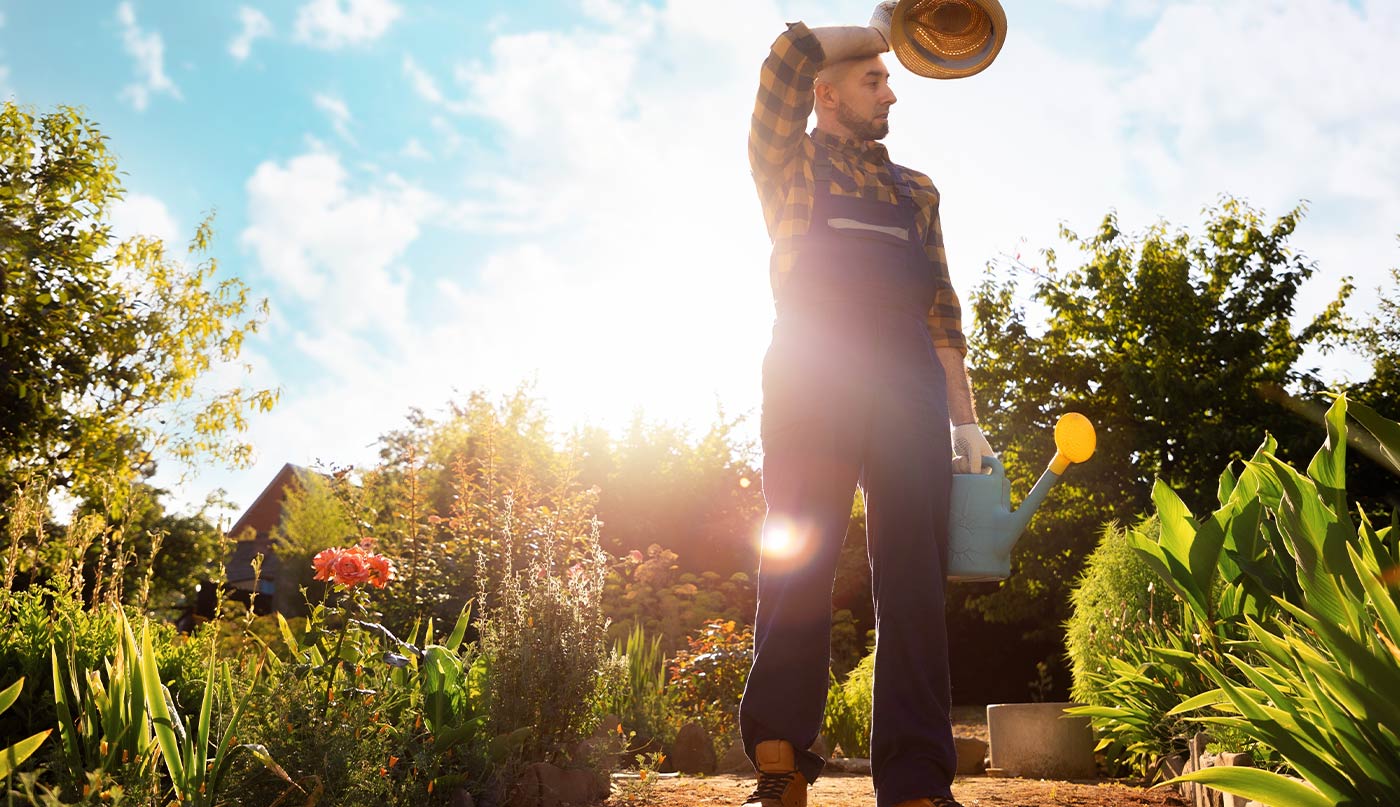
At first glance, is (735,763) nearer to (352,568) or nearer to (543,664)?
(543,664)

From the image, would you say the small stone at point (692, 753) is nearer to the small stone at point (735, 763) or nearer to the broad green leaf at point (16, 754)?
the small stone at point (735, 763)

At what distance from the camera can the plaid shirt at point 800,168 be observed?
2.15 meters

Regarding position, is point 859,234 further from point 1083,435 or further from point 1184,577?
point 1184,577

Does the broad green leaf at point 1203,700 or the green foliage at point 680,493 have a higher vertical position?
the green foliage at point 680,493

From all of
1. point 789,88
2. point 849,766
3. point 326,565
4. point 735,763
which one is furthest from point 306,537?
point 789,88

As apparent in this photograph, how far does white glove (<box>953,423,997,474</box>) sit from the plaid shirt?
0.23 metres

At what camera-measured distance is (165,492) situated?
12.3 m

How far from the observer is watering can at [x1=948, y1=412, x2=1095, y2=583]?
2072 millimetres

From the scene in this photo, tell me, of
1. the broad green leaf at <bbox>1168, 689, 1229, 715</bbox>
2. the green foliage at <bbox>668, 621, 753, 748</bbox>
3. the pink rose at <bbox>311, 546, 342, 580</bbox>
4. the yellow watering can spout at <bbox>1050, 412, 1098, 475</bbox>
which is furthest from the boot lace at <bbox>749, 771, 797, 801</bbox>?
the green foliage at <bbox>668, 621, 753, 748</bbox>

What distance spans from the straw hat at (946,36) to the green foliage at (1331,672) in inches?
42.6

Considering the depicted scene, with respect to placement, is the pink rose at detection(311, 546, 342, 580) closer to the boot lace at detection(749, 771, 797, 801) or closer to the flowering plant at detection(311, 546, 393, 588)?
the flowering plant at detection(311, 546, 393, 588)

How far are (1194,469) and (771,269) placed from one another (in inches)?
503

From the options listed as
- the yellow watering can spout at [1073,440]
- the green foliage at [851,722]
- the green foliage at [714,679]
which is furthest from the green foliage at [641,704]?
the yellow watering can spout at [1073,440]

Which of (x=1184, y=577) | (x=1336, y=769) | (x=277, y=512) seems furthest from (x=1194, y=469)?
(x=277, y=512)
